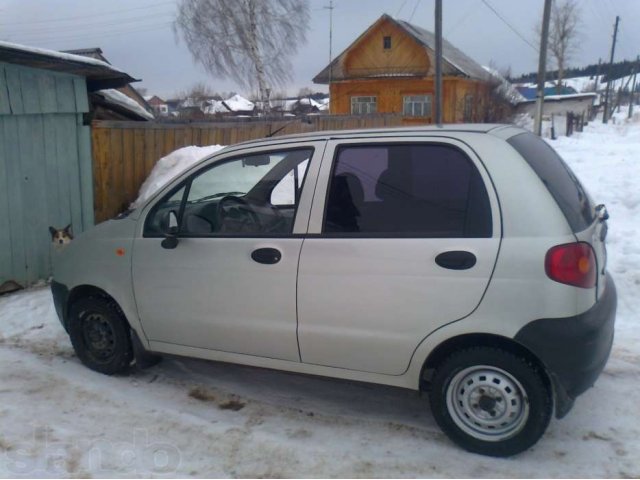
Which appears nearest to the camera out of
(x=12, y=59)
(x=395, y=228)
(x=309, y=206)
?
(x=395, y=228)

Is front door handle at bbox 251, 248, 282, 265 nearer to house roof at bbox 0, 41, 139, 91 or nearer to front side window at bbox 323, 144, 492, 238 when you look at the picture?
front side window at bbox 323, 144, 492, 238

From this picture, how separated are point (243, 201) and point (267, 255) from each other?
0.68 metres

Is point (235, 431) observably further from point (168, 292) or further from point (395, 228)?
point (395, 228)

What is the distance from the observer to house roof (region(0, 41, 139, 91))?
6238mm

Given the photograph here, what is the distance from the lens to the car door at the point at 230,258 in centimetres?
377

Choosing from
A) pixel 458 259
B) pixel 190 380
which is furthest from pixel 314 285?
pixel 190 380

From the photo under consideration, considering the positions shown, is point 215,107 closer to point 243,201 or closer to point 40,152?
point 40,152

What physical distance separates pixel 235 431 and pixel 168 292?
1038mm

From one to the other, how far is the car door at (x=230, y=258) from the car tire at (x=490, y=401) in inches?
37.1

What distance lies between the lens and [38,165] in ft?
23.6

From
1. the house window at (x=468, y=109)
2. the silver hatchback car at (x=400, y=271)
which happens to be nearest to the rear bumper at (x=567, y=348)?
the silver hatchback car at (x=400, y=271)

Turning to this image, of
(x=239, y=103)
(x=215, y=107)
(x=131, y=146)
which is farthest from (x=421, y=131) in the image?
(x=239, y=103)

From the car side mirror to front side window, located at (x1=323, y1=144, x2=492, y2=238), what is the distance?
110 cm

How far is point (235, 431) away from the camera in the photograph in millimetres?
3760
